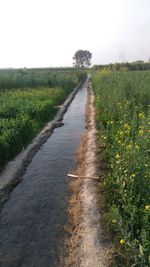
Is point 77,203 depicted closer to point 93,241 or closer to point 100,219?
point 100,219

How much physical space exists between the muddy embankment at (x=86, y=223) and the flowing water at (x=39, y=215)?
166mm

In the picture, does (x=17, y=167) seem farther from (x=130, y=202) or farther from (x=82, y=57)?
(x=82, y=57)

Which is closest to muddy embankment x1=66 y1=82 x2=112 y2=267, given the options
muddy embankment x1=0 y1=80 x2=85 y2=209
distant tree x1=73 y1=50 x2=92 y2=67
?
muddy embankment x1=0 y1=80 x2=85 y2=209

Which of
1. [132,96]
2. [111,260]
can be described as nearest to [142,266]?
[111,260]

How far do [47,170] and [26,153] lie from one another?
3.65 feet

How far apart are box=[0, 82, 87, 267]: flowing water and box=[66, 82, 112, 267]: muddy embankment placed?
0.17 meters

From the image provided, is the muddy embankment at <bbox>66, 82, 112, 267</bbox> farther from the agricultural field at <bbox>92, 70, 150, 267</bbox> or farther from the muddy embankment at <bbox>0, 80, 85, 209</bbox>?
the muddy embankment at <bbox>0, 80, 85, 209</bbox>

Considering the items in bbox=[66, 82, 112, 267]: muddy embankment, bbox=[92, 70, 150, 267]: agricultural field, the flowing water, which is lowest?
the flowing water

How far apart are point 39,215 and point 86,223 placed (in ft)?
3.34

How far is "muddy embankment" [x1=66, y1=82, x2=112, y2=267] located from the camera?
14.9 ft

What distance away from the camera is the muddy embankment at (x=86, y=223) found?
14.9ft

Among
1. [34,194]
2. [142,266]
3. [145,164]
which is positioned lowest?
[34,194]

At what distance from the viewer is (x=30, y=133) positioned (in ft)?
35.6

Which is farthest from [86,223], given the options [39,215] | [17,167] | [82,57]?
[82,57]
